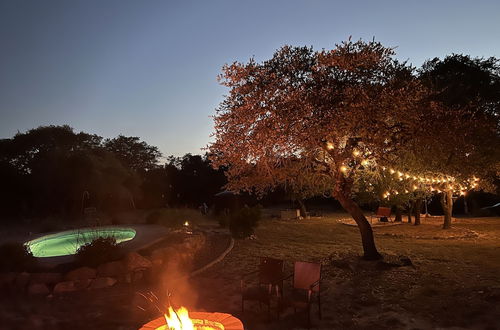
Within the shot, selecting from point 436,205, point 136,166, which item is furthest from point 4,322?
point 136,166

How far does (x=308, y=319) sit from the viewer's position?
582 centimetres

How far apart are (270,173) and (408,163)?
711 cm

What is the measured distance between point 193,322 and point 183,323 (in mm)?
319

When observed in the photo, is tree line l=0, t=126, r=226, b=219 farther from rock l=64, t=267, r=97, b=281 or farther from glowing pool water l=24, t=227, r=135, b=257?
rock l=64, t=267, r=97, b=281

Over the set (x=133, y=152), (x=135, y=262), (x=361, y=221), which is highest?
(x=133, y=152)

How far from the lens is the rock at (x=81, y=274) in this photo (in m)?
8.49

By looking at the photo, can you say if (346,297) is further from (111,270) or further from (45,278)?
(45,278)

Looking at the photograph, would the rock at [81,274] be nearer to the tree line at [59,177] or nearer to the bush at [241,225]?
the bush at [241,225]

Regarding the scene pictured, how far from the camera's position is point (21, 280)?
27.6 ft

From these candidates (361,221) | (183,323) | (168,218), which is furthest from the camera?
(168,218)

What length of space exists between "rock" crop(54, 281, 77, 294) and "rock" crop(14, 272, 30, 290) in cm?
81

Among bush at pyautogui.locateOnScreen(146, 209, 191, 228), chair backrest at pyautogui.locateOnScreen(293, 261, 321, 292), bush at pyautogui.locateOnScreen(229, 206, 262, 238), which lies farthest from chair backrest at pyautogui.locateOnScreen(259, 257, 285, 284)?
bush at pyautogui.locateOnScreen(146, 209, 191, 228)

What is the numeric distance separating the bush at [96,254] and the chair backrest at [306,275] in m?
5.19

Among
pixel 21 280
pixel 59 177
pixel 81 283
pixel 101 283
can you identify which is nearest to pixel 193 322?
pixel 101 283
